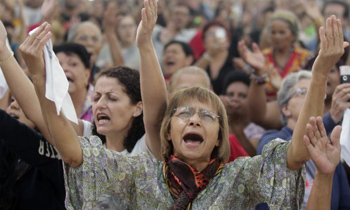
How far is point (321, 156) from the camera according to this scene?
3.10 metres

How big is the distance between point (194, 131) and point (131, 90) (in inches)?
27.5

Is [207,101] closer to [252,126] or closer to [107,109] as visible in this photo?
[107,109]

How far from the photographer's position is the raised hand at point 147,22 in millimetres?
3383

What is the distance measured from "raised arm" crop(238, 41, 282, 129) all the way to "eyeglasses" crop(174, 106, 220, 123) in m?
1.96

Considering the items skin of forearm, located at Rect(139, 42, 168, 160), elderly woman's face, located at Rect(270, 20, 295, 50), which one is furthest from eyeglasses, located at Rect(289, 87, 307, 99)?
elderly woman's face, located at Rect(270, 20, 295, 50)

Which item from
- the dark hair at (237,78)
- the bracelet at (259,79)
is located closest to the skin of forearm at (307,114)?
the bracelet at (259,79)

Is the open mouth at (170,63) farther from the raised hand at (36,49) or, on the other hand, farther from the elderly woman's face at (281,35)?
the raised hand at (36,49)

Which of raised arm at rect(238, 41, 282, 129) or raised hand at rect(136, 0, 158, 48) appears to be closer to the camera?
raised hand at rect(136, 0, 158, 48)

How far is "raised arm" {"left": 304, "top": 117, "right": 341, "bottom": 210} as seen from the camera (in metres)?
3.06

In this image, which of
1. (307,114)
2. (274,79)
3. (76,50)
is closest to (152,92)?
(307,114)

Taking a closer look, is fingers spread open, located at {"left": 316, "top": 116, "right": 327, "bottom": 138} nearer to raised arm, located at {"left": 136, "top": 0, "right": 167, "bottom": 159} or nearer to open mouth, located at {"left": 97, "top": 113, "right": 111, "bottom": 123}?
raised arm, located at {"left": 136, "top": 0, "right": 167, "bottom": 159}

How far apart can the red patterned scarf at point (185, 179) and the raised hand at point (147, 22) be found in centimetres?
61

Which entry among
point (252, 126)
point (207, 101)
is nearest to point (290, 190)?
point (207, 101)

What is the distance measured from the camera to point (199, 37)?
8242 mm
